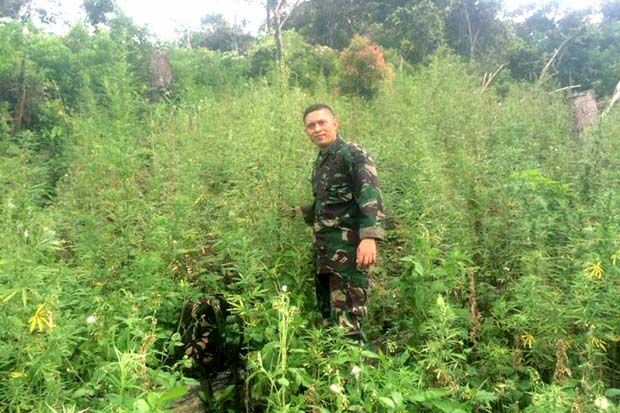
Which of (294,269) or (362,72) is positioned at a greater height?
(362,72)

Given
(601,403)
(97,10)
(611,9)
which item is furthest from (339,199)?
(611,9)

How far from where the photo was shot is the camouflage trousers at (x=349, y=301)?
9.87 ft

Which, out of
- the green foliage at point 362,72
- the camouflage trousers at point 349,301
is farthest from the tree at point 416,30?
the camouflage trousers at point 349,301

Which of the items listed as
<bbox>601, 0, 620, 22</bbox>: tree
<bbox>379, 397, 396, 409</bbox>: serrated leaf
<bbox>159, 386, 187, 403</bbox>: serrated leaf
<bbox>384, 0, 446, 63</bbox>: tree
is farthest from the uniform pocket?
<bbox>601, 0, 620, 22</bbox>: tree

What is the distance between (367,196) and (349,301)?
0.64 meters

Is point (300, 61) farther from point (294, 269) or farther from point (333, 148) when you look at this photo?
point (294, 269)

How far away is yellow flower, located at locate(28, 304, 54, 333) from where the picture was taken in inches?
80.8

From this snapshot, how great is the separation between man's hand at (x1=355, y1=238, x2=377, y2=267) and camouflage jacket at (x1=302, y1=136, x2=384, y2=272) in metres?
0.14

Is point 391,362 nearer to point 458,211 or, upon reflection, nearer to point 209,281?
point 209,281

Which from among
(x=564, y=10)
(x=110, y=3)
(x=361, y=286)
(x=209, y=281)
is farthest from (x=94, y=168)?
(x=564, y=10)

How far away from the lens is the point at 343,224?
3.17 m

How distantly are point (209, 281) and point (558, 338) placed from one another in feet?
6.67

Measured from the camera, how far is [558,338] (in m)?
2.61

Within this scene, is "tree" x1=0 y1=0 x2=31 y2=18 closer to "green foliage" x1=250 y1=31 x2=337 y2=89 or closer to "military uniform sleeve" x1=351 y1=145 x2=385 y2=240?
"green foliage" x1=250 y1=31 x2=337 y2=89
